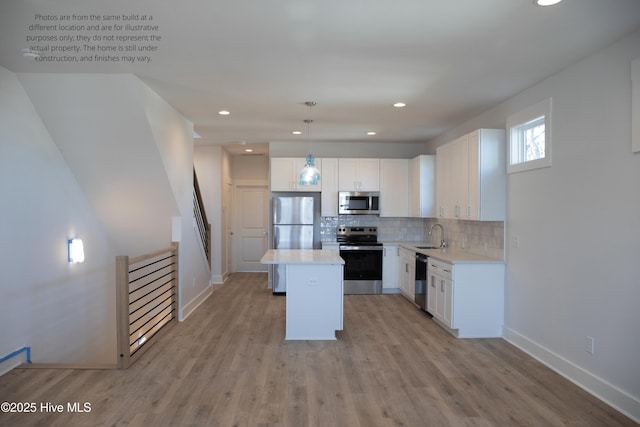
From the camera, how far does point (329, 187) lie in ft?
21.1

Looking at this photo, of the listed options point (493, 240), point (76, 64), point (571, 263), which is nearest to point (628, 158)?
point (571, 263)

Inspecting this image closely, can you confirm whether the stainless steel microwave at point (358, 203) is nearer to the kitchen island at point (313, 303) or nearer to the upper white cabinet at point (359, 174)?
the upper white cabinet at point (359, 174)

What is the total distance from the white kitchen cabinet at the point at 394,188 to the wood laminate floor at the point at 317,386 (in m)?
2.55

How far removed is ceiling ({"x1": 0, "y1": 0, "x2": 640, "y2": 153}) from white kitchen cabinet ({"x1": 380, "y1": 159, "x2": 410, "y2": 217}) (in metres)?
1.92

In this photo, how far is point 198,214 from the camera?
20.5ft

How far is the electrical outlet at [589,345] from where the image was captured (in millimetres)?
2920

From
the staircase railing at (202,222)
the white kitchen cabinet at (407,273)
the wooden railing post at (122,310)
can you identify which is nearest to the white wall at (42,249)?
the wooden railing post at (122,310)

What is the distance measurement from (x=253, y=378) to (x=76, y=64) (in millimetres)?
3073

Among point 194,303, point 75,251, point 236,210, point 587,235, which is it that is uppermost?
point 236,210

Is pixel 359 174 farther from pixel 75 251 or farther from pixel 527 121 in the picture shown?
pixel 75 251

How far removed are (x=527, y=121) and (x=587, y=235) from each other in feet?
4.42

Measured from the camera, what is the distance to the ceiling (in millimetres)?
2260

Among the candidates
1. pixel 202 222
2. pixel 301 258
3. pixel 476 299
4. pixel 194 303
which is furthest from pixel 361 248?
pixel 202 222

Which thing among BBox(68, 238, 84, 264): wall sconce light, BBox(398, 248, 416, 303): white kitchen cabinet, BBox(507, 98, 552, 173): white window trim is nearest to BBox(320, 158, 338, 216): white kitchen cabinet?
BBox(398, 248, 416, 303): white kitchen cabinet
